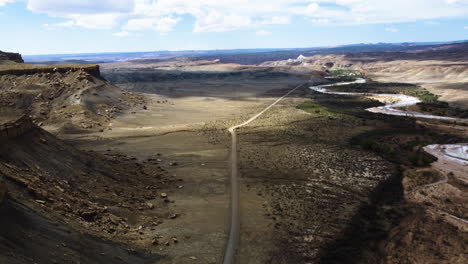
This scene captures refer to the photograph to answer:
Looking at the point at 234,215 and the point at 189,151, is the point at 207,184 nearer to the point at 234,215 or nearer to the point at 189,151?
the point at 234,215

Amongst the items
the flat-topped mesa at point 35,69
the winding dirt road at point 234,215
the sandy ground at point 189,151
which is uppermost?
the flat-topped mesa at point 35,69

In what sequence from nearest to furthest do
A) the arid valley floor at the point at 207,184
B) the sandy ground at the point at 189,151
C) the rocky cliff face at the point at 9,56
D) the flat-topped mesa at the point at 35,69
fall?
the arid valley floor at the point at 207,184, the sandy ground at the point at 189,151, the flat-topped mesa at the point at 35,69, the rocky cliff face at the point at 9,56

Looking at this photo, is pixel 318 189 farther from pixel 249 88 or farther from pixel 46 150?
pixel 249 88

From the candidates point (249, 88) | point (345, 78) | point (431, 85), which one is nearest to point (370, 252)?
point (249, 88)

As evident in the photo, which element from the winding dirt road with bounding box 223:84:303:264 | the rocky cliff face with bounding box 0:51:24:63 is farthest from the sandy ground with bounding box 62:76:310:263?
the rocky cliff face with bounding box 0:51:24:63

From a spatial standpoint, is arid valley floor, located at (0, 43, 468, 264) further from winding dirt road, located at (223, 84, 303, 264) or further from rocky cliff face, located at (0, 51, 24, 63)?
rocky cliff face, located at (0, 51, 24, 63)

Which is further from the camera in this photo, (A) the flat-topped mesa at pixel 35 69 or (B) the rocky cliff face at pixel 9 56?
(B) the rocky cliff face at pixel 9 56

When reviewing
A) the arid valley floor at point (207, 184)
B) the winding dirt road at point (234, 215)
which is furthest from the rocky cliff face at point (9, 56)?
the winding dirt road at point (234, 215)

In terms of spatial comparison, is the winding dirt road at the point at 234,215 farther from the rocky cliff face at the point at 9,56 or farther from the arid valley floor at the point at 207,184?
the rocky cliff face at the point at 9,56

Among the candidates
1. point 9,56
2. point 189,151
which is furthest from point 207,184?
point 9,56
